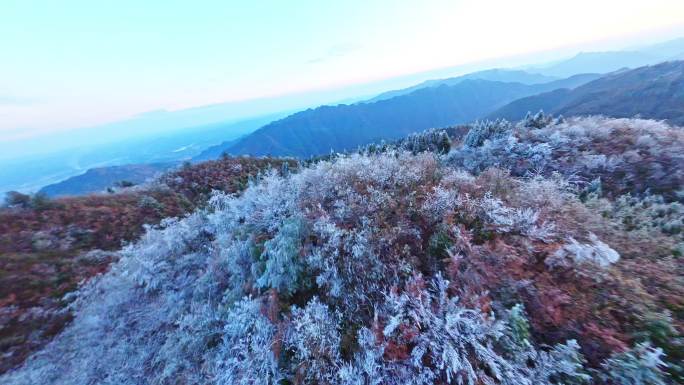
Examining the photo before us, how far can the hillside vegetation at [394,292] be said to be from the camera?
3818mm

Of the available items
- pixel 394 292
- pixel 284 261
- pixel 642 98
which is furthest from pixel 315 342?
pixel 642 98

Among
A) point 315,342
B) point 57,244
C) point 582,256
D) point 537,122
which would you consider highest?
point 537,122

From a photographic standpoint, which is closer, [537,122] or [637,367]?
[637,367]

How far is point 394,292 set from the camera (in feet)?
14.9

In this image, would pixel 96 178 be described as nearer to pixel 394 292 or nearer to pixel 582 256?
pixel 394 292

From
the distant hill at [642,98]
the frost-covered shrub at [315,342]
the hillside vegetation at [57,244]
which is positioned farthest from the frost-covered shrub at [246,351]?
the distant hill at [642,98]

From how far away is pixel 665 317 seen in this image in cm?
386

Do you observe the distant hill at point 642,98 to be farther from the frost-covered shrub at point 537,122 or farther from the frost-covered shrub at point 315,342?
the frost-covered shrub at point 315,342

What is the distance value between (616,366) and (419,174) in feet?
16.8

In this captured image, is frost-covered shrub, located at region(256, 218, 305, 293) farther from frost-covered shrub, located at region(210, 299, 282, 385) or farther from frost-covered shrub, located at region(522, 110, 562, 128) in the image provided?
frost-covered shrub, located at region(522, 110, 562, 128)

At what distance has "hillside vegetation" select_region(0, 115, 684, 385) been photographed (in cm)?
382

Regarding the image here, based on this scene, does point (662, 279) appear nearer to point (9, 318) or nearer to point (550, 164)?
point (550, 164)

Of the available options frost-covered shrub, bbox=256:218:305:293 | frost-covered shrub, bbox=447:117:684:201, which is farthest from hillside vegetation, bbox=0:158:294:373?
frost-covered shrub, bbox=447:117:684:201

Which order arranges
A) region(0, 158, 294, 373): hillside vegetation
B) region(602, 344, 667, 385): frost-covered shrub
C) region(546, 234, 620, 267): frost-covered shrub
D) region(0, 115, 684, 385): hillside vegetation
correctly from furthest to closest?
region(0, 158, 294, 373): hillside vegetation, region(546, 234, 620, 267): frost-covered shrub, region(0, 115, 684, 385): hillside vegetation, region(602, 344, 667, 385): frost-covered shrub
